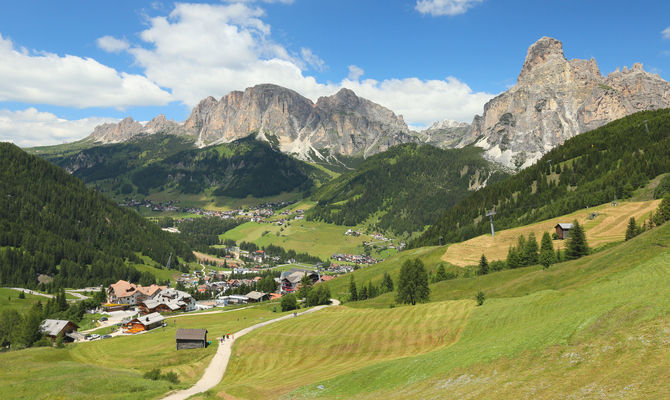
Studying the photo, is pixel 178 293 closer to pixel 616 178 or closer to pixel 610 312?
pixel 610 312

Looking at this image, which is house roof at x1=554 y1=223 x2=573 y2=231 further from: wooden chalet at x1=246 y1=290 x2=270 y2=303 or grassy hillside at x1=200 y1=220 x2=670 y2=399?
wooden chalet at x1=246 y1=290 x2=270 y2=303

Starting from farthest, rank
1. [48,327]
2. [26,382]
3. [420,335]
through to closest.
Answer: [48,327] → [420,335] → [26,382]

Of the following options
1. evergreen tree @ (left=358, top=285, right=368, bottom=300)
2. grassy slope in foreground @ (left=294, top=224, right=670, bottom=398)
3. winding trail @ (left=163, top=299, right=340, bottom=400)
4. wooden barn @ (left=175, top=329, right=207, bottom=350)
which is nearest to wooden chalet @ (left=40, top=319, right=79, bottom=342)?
wooden barn @ (left=175, top=329, right=207, bottom=350)

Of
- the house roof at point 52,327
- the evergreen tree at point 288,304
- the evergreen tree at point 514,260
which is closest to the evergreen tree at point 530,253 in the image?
the evergreen tree at point 514,260

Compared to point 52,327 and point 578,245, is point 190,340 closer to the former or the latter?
point 52,327

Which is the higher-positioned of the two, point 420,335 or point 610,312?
point 610,312

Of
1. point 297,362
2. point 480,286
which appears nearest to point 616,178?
point 480,286

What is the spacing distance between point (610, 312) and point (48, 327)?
127 m

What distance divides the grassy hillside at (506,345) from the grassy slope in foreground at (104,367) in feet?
27.5

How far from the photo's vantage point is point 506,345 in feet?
119

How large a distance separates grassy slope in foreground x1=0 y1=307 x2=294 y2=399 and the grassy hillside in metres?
8.39

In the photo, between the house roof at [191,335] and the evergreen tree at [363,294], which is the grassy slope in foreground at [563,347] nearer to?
the house roof at [191,335]

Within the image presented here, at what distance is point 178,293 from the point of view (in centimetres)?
16775

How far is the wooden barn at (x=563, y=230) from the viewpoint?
125m
